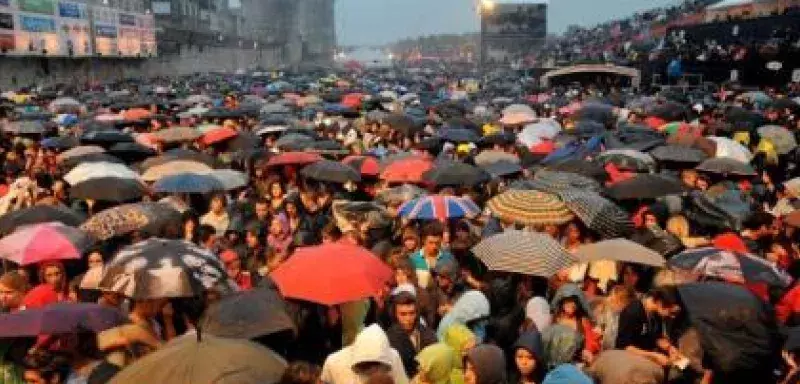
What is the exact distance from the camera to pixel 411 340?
590cm

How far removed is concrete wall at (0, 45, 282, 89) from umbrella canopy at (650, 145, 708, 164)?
44.4 meters

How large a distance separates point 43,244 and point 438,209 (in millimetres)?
3713

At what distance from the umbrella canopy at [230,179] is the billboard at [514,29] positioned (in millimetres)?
65981

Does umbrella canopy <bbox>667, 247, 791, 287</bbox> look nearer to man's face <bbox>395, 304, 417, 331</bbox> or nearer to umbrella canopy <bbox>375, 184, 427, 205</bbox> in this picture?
man's face <bbox>395, 304, 417, 331</bbox>

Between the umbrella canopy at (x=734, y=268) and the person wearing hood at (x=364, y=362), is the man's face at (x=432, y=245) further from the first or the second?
the person wearing hood at (x=364, y=362)

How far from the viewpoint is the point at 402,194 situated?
10414mm

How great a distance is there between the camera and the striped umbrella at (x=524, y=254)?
6.83m

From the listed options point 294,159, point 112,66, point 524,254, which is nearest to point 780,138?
point 294,159

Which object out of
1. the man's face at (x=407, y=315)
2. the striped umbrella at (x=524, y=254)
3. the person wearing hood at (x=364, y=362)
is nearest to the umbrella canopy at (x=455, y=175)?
the striped umbrella at (x=524, y=254)

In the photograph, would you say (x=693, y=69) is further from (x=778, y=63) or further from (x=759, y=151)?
(x=759, y=151)

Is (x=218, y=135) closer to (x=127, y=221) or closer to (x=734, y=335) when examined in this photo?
(x=127, y=221)

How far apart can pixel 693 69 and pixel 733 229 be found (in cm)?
2578

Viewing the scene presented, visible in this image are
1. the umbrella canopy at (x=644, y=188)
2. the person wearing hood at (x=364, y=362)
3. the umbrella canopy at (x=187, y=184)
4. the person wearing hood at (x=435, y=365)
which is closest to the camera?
the person wearing hood at (x=364, y=362)

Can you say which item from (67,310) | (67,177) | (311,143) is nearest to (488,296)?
(67,310)
